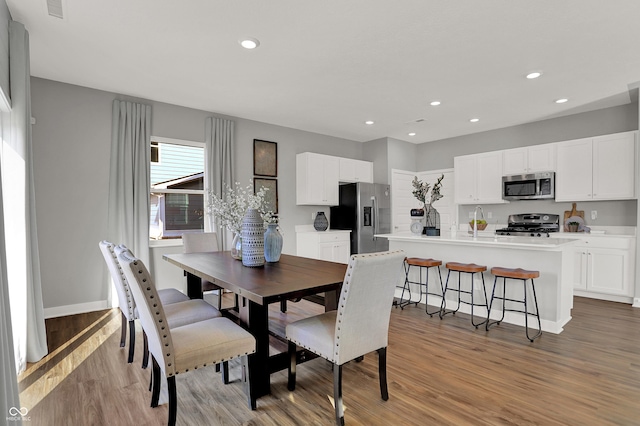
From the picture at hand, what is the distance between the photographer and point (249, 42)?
→ 9.64ft

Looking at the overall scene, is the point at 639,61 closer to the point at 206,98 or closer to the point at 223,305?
the point at 206,98

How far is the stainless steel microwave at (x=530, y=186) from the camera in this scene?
5.11 metres

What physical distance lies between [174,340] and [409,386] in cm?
156

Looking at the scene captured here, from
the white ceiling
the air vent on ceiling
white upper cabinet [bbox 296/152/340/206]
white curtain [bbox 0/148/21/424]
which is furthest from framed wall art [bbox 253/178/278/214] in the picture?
white curtain [bbox 0/148/21/424]

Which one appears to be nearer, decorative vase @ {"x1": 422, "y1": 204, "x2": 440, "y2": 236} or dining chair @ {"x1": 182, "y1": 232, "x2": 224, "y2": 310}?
dining chair @ {"x1": 182, "y1": 232, "x2": 224, "y2": 310}

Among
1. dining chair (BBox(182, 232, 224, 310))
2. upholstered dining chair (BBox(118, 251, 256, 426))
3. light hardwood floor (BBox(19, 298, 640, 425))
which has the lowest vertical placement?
light hardwood floor (BBox(19, 298, 640, 425))

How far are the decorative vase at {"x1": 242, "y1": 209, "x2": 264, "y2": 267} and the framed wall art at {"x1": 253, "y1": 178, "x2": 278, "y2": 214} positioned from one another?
2836mm

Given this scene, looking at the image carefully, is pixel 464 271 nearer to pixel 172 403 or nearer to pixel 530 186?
pixel 530 186

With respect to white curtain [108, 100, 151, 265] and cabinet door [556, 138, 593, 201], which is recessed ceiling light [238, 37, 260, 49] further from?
cabinet door [556, 138, 593, 201]

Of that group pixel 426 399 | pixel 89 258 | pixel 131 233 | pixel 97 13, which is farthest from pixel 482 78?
pixel 89 258

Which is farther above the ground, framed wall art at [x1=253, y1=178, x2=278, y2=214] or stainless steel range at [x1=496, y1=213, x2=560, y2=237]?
framed wall art at [x1=253, y1=178, x2=278, y2=214]

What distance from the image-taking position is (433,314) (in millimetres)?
3812

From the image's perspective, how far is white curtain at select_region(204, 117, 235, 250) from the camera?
4.90m

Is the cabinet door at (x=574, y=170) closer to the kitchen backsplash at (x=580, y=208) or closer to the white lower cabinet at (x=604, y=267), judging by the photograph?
the kitchen backsplash at (x=580, y=208)
